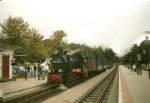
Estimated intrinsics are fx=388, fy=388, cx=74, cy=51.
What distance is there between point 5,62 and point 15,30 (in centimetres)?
3574

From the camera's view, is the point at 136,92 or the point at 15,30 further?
Result: the point at 15,30

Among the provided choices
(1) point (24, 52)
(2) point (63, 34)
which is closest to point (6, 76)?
(1) point (24, 52)

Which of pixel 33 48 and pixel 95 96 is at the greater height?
pixel 33 48

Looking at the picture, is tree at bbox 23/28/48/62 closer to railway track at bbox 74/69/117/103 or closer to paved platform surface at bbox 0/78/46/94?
paved platform surface at bbox 0/78/46/94

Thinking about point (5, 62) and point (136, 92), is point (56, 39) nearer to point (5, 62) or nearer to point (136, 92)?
point (5, 62)

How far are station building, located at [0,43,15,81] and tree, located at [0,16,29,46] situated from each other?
32714 millimetres

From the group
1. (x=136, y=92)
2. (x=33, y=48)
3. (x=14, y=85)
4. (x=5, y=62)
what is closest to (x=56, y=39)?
(x=33, y=48)

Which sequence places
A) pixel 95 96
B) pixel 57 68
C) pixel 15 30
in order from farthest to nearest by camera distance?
pixel 15 30
pixel 57 68
pixel 95 96

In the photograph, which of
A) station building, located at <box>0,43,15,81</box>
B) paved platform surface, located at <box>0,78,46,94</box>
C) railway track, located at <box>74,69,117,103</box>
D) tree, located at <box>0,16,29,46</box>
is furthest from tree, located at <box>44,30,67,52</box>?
railway track, located at <box>74,69,117,103</box>

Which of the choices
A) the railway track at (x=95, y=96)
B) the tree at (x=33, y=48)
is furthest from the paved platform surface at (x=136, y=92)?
the tree at (x=33, y=48)

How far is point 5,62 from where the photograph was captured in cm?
3953

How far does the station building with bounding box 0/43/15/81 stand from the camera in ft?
125

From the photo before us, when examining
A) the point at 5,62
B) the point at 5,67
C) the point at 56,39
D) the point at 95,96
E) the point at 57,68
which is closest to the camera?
the point at 95,96

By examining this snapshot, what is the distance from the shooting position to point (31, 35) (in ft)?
257
